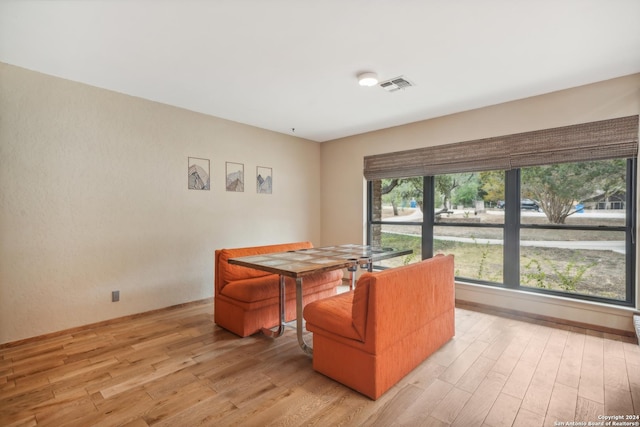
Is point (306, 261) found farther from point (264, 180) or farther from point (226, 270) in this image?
point (264, 180)

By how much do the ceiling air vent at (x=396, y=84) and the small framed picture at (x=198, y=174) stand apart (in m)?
2.40

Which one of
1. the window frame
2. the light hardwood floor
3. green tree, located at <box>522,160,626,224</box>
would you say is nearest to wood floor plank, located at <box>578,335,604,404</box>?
the light hardwood floor

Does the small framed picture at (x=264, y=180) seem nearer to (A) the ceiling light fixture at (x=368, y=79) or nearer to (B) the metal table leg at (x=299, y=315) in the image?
(A) the ceiling light fixture at (x=368, y=79)

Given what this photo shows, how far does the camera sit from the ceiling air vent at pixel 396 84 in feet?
9.77

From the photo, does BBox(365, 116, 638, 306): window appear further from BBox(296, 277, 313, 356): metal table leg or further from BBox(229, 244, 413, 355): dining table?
BBox(296, 277, 313, 356): metal table leg

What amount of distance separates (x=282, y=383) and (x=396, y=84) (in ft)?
9.27

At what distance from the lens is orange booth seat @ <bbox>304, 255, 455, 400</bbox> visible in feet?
6.46

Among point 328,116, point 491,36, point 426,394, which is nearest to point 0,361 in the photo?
point 426,394

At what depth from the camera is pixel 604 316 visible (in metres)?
3.05

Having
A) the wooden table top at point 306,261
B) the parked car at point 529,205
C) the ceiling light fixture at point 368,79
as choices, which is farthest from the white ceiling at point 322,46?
the wooden table top at point 306,261

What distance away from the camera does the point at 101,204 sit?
3188 mm

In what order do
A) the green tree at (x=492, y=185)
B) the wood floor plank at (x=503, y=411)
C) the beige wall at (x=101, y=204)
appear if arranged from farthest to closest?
the green tree at (x=492, y=185) < the beige wall at (x=101, y=204) < the wood floor plank at (x=503, y=411)

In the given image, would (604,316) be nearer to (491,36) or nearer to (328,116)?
(491,36)

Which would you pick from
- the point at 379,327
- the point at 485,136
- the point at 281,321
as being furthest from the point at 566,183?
the point at 281,321
